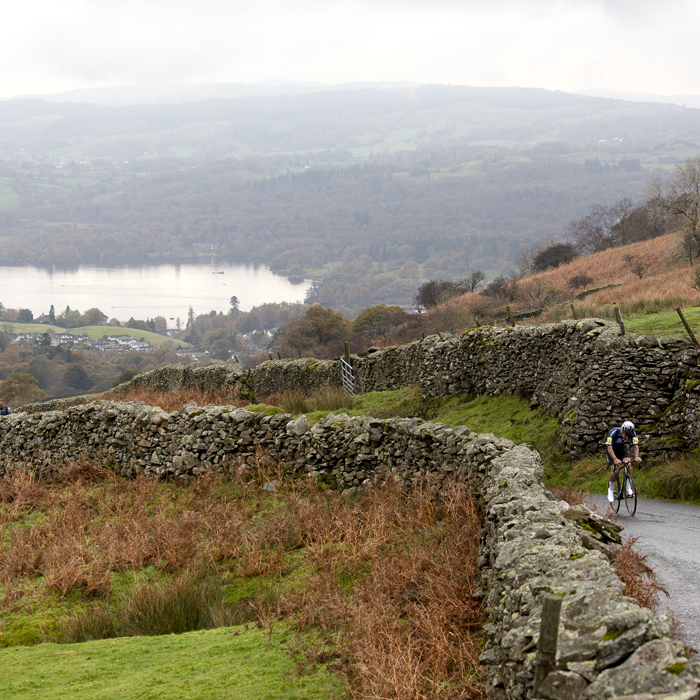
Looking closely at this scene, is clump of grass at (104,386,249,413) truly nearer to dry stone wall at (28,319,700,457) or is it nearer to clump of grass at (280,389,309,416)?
dry stone wall at (28,319,700,457)

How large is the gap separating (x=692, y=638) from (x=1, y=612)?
7124 millimetres

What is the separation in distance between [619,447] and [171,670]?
8722 mm

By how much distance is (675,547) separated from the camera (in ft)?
28.8

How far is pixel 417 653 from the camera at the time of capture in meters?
4.95

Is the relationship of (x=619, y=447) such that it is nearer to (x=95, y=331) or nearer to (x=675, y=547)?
(x=675, y=547)

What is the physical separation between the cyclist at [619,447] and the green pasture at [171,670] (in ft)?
23.5

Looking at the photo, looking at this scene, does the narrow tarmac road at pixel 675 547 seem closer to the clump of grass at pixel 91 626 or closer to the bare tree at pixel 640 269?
the clump of grass at pixel 91 626

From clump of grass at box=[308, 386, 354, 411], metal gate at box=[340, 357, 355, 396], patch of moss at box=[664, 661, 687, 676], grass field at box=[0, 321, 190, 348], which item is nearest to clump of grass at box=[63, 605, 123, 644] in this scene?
patch of moss at box=[664, 661, 687, 676]

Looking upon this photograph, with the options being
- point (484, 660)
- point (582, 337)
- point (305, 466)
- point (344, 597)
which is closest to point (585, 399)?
point (582, 337)

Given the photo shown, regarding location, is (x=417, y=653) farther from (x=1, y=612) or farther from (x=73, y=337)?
(x=73, y=337)

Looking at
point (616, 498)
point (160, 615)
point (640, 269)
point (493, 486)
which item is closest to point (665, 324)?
point (616, 498)

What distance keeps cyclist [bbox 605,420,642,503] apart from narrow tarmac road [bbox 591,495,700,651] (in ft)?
2.02

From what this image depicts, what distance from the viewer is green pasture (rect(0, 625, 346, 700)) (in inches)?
190

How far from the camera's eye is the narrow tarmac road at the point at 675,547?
653 centimetres
